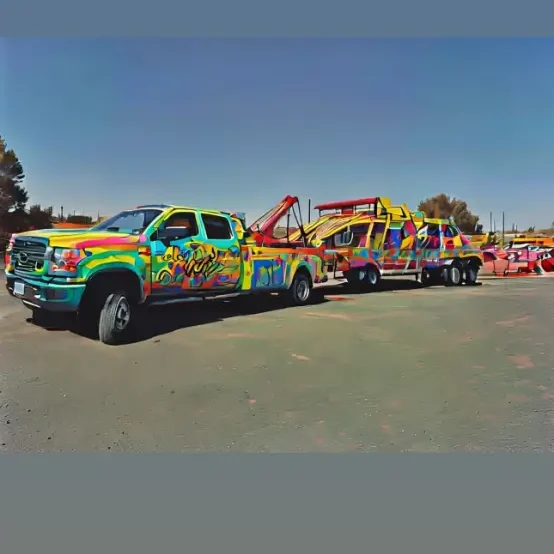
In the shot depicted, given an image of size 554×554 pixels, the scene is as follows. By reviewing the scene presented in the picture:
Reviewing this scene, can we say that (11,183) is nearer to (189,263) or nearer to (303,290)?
(189,263)

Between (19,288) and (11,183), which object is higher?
(11,183)

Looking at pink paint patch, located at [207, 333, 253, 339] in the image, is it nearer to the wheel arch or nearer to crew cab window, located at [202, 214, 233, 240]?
the wheel arch

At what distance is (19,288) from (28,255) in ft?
0.83

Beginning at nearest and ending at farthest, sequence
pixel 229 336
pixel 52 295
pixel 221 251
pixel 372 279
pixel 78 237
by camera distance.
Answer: pixel 52 295
pixel 78 237
pixel 229 336
pixel 221 251
pixel 372 279

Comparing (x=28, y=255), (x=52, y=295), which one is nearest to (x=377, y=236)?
(x=52, y=295)

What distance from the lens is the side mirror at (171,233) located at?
3.75 metres

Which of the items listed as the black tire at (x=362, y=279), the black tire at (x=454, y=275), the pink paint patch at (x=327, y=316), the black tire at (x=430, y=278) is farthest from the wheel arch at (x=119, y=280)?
the black tire at (x=454, y=275)

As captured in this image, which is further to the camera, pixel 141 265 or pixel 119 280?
pixel 141 265

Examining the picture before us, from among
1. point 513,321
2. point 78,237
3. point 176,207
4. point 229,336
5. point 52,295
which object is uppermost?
point 176,207

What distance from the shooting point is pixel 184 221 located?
386 centimetres

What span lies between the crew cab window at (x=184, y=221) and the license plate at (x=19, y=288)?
43.2 inches

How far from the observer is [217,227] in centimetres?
402

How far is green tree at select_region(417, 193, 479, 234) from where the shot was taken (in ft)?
13.4

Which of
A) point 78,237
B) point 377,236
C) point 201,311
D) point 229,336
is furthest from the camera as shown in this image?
point 377,236
